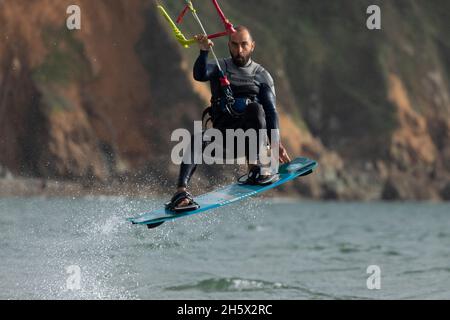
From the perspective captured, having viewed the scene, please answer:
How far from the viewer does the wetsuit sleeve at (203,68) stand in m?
12.7

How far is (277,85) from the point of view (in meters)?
82.8

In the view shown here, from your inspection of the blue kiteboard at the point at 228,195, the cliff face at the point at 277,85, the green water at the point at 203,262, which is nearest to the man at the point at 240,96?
the blue kiteboard at the point at 228,195

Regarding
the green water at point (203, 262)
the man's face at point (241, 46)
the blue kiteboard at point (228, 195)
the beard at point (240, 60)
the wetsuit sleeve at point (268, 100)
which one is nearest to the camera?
the man's face at point (241, 46)

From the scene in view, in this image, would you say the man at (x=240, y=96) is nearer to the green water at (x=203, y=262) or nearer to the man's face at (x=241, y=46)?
the man's face at (x=241, y=46)

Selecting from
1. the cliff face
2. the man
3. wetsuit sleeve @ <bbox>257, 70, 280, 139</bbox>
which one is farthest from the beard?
the cliff face

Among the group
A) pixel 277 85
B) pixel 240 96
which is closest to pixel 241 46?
pixel 240 96

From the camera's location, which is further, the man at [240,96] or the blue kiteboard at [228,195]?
the blue kiteboard at [228,195]

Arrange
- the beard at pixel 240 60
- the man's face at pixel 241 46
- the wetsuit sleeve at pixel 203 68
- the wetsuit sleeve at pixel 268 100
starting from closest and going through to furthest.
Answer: the wetsuit sleeve at pixel 203 68, the man's face at pixel 241 46, the beard at pixel 240 60, the wetsuit sleeve at pixel 268 100

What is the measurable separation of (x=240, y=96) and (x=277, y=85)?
69.8 metres

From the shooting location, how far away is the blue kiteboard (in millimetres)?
13305

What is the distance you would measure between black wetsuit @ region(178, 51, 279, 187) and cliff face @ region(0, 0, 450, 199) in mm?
52834

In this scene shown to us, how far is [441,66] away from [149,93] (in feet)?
118

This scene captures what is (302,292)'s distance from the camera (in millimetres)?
21438

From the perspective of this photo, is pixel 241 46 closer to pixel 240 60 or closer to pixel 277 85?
pixel 240 60
